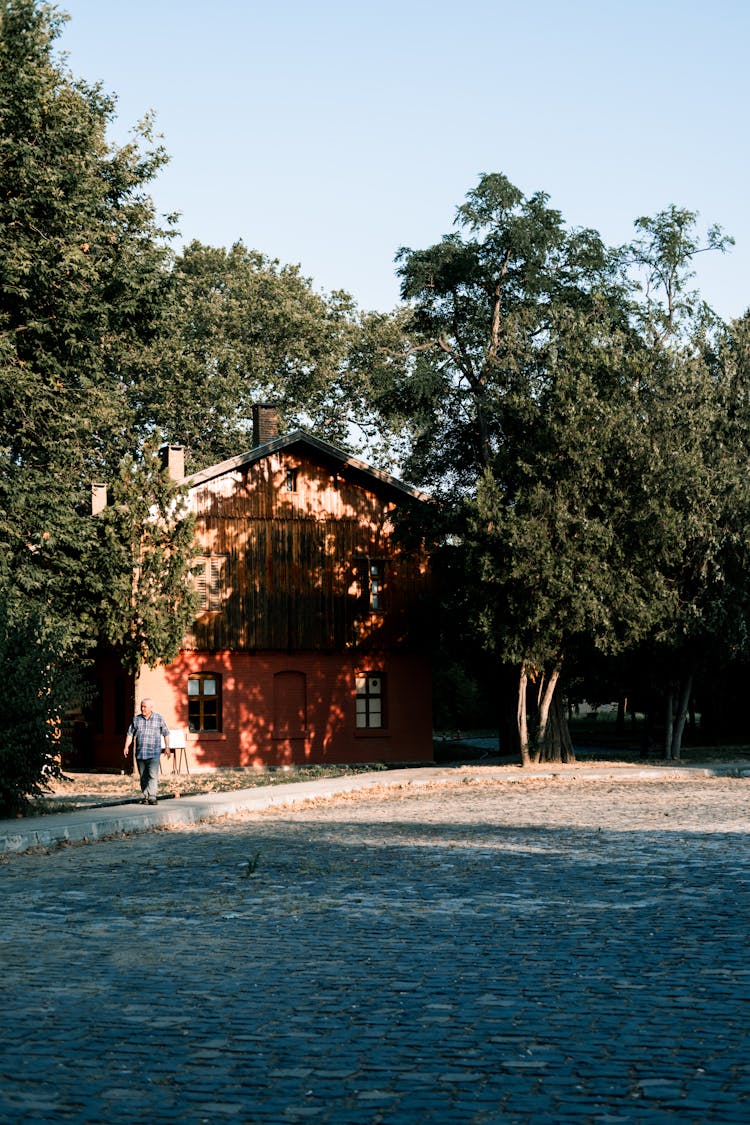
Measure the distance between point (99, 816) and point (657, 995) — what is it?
43.0 feet

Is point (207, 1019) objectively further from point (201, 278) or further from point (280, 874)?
point (201, 278)

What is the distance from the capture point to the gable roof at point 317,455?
40812mm

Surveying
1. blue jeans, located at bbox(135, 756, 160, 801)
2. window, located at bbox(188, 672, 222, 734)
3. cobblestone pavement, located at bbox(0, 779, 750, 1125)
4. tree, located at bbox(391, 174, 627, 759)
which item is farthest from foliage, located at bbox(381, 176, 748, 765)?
cobblestone pavement, located at bbox(0, 779, 750, 1125)

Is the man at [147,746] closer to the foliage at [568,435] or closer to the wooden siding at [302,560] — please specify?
the foliage at [568,435]

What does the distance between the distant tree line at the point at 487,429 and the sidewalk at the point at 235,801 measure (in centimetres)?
298

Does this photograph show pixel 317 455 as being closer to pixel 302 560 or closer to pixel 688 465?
pixel 302 560

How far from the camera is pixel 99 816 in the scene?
1945cm

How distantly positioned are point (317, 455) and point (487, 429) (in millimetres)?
6943

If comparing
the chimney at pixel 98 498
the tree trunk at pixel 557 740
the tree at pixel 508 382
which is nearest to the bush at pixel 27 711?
the tree at pixel 508 382

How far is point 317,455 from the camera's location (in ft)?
140

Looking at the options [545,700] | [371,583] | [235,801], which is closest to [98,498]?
[371,583]

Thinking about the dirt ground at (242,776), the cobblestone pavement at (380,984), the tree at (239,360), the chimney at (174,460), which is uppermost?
the tree at (239,360)

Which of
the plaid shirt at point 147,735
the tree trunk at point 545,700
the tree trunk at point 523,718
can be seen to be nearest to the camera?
the plaid shirt at point 147,735

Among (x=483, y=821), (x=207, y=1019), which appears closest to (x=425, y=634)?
(x=483, y=821)
